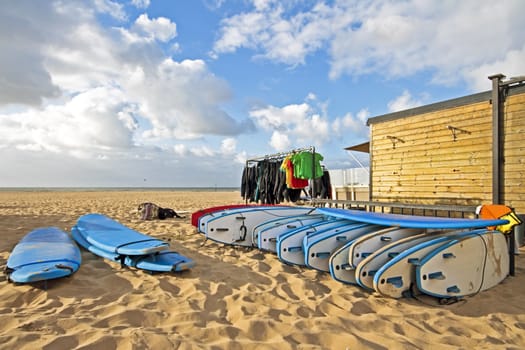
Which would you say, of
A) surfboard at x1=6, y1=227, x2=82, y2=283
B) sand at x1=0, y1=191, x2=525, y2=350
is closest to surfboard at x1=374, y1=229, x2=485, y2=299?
sand at x1=0, y1=191, x2=525, y2=350

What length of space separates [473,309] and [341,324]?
136 cm

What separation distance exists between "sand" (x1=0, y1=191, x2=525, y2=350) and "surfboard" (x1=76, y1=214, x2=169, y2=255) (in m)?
0.25

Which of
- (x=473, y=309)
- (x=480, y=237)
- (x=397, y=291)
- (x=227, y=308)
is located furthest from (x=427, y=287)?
(x=227, y=308)

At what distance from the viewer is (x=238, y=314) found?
2584 mm

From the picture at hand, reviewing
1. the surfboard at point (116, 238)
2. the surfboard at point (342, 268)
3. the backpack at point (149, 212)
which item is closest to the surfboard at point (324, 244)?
the surfboard at point (342, 268)

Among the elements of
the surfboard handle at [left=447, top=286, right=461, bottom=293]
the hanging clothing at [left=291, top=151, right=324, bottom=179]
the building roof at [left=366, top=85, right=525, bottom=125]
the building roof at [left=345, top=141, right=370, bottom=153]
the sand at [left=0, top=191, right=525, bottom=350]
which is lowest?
the sand at [left=0, top=191, right=525, bottom=350]

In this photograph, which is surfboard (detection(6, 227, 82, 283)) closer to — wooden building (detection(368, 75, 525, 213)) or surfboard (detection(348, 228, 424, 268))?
surfboard (detection(348, 228, 424, 268))

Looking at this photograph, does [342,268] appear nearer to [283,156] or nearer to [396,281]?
[396,281]

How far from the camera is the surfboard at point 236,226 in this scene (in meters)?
4.93

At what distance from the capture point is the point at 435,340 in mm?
2273

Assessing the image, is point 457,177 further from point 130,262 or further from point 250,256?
point 130,262

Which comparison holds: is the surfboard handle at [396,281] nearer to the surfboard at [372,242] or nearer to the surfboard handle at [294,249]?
the surfboard at [372,242]

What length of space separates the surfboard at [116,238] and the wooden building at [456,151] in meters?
5.82

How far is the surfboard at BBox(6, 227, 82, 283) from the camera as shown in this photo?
9.68ft
